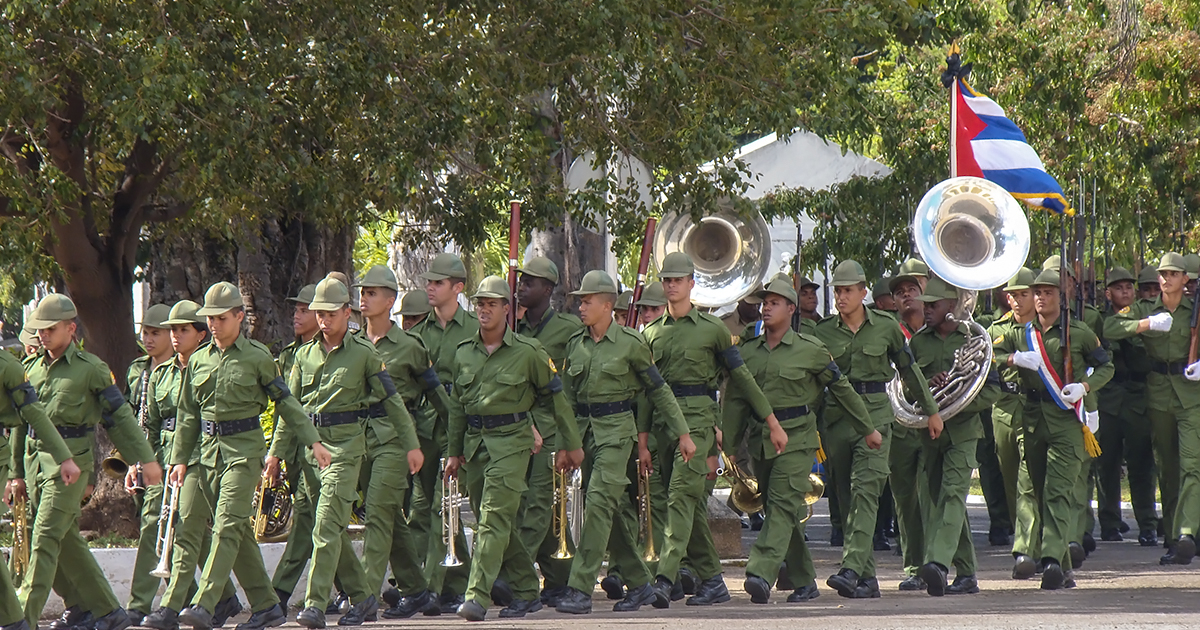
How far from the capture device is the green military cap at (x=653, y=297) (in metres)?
11.6

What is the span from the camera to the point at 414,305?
11.8 metres

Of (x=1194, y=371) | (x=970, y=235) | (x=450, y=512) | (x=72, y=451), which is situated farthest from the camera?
(x=970, y=235)

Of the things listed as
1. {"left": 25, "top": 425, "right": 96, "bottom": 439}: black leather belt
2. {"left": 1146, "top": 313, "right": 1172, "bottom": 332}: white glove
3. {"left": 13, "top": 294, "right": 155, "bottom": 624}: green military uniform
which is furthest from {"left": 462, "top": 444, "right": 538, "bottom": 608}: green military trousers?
{"left": 1146, "top": 313, "right": 1172, "bottom": 332}: white glove

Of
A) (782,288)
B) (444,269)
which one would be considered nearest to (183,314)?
(444,269)

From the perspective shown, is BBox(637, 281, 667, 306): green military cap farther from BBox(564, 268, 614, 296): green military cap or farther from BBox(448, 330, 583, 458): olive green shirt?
BBox(448, 330, 583, 458): olive green shirt

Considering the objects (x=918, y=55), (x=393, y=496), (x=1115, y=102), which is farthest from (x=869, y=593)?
(x=918, y=55)

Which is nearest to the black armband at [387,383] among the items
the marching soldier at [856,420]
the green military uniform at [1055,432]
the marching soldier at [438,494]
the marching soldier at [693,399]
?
the marching soldier at [438,494]

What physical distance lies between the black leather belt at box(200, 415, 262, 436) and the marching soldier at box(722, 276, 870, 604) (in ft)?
9.95

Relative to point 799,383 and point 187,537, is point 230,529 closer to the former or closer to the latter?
point 187,537

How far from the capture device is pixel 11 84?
1098 centimetres

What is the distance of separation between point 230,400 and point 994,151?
8.86 meters

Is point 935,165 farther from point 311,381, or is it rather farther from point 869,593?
point 311,381

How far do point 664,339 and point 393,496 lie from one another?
1.93 m

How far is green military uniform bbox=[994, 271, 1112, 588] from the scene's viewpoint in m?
11.6
